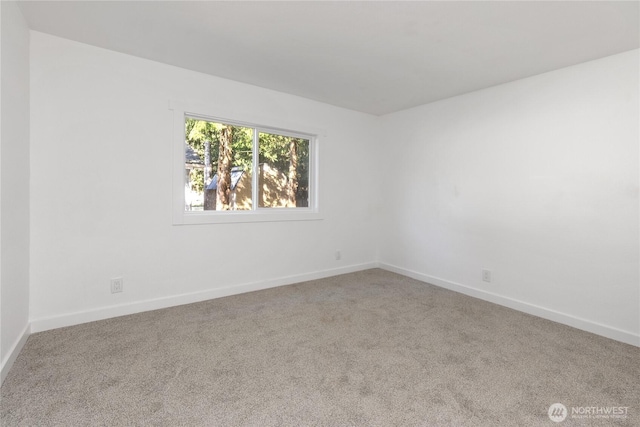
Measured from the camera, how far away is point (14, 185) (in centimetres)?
204

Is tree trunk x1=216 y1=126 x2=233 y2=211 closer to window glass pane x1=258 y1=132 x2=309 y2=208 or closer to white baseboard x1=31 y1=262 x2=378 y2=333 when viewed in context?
window glass pane x1=258 y1=132 x2=309 y2=208

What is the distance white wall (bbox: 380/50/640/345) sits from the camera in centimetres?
249

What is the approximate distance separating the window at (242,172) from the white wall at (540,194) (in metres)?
1.51

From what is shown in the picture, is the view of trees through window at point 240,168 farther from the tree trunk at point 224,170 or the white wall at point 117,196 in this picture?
the white wall at point 117,196

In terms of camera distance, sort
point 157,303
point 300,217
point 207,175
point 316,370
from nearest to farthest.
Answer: point 316,370, point 157,303, point 207,175, point 300,217

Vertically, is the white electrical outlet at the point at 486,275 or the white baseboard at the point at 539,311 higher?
the white electrical outlet at the point at 486,275

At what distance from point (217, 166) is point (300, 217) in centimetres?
115

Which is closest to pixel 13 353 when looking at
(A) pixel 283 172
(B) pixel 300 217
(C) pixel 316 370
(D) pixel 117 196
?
(D) pixel 117 196

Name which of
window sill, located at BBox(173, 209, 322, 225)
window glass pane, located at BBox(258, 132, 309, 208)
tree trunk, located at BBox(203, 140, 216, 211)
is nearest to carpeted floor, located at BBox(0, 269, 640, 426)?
window sill, located at BBox(173, 209, 322, 225)

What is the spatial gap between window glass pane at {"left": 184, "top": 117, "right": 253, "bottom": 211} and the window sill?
0.11 m

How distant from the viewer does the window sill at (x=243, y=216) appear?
3092mm

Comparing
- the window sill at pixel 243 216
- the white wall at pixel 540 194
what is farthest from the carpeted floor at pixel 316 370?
the window sill at pixel 243 216

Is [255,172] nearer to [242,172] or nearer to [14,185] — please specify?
[242,172]

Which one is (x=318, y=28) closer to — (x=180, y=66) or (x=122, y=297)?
(x=180, y=66)
